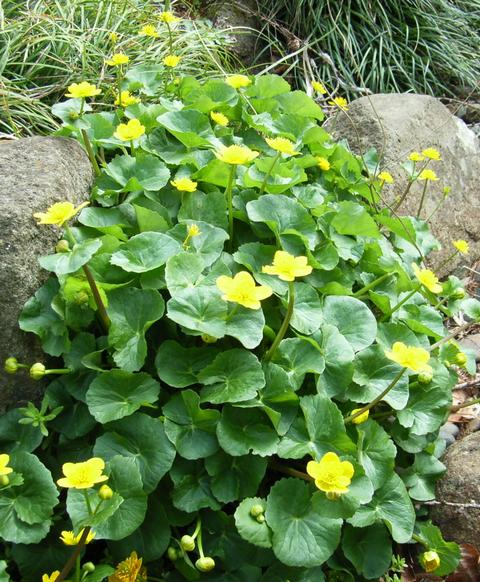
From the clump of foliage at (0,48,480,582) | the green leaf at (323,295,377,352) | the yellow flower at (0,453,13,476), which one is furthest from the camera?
the green leaf at (323,295,377,352)

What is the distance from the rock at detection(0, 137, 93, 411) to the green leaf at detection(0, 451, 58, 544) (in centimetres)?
25

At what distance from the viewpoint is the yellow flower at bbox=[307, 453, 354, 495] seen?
4.16 feet

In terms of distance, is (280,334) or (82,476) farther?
(280,334)

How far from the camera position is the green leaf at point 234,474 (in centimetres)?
148

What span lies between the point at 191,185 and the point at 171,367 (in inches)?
21.4

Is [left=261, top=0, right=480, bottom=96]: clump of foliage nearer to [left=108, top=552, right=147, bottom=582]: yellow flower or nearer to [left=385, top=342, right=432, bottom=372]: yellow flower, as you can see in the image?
[left=385, top=342, right=432, bottom=372]: yellow flower

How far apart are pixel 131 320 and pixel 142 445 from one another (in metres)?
0.30

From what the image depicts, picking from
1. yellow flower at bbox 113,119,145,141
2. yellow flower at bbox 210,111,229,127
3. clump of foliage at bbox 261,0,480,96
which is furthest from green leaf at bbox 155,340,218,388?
clump of foliage at bbox 261,0,480,96

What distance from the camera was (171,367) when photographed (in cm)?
156

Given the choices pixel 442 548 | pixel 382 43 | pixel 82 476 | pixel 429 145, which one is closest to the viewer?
pixel 82 476

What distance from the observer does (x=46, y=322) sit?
1.60 m

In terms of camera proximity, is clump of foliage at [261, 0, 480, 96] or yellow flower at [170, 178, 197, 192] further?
clump of foliage at [261, 0, 480, 96]

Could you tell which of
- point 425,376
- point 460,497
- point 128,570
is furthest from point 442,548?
point 128,570

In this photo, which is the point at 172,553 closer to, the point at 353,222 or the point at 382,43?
the point at 353,222
